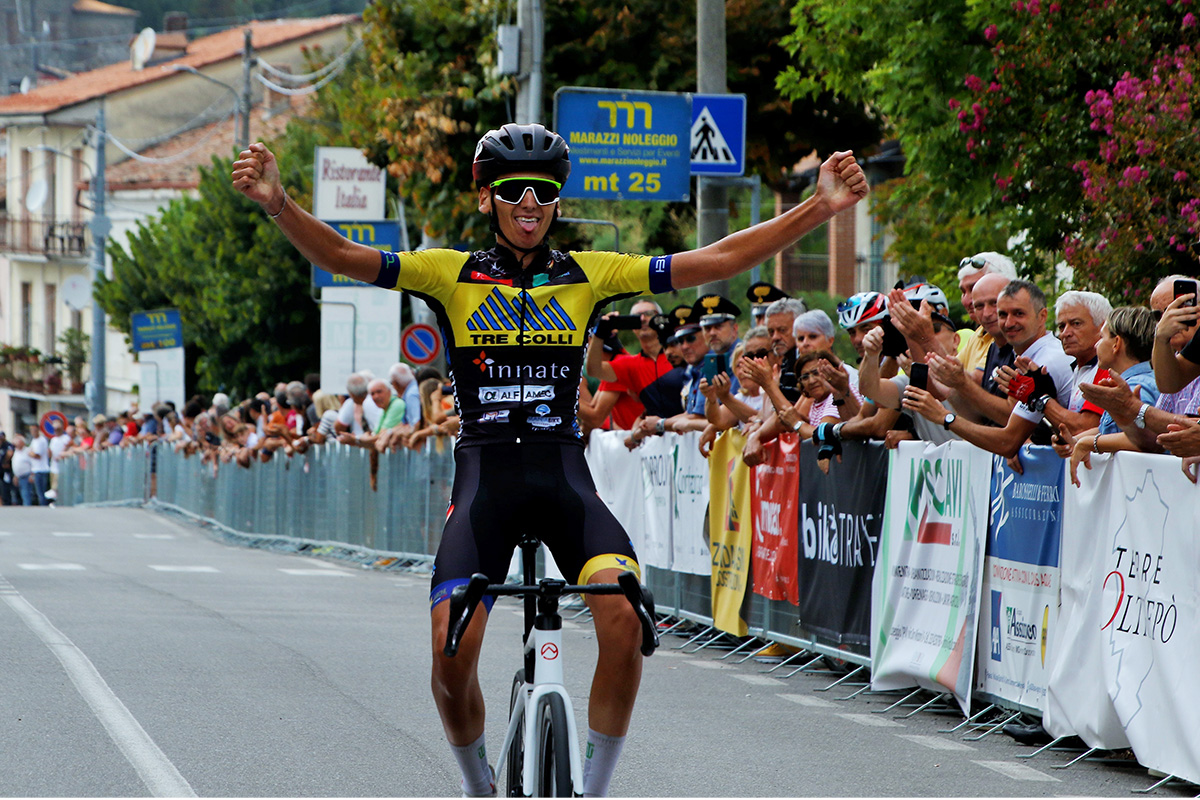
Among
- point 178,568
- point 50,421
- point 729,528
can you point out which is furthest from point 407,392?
point 50,421

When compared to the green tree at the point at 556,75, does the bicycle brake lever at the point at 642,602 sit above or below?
below

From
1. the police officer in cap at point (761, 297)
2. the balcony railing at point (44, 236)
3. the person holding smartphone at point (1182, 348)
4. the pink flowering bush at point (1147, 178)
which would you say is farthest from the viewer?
the balcony railing at point (44, 236)

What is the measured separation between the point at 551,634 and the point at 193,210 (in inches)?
1985

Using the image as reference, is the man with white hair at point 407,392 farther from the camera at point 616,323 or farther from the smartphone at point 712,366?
the smartphone at point 712,366

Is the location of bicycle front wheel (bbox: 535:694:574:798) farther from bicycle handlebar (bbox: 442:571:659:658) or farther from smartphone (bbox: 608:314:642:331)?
smartphone (bbox: 608:314:642:331)

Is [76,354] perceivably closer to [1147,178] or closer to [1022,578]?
[1147,178]

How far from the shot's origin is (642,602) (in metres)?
5.15

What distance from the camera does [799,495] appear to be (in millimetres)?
11117

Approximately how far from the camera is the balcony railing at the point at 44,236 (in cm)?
7731

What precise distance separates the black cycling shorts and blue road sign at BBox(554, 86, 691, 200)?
1211 cm

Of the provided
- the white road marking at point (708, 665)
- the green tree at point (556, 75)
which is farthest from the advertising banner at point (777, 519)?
the green tree at point (556, 75)

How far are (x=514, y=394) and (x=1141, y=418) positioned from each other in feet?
10.4

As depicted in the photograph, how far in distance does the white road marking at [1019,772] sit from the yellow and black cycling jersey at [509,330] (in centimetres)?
298

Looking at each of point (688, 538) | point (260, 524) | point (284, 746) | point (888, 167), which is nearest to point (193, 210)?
point (888, 167)
